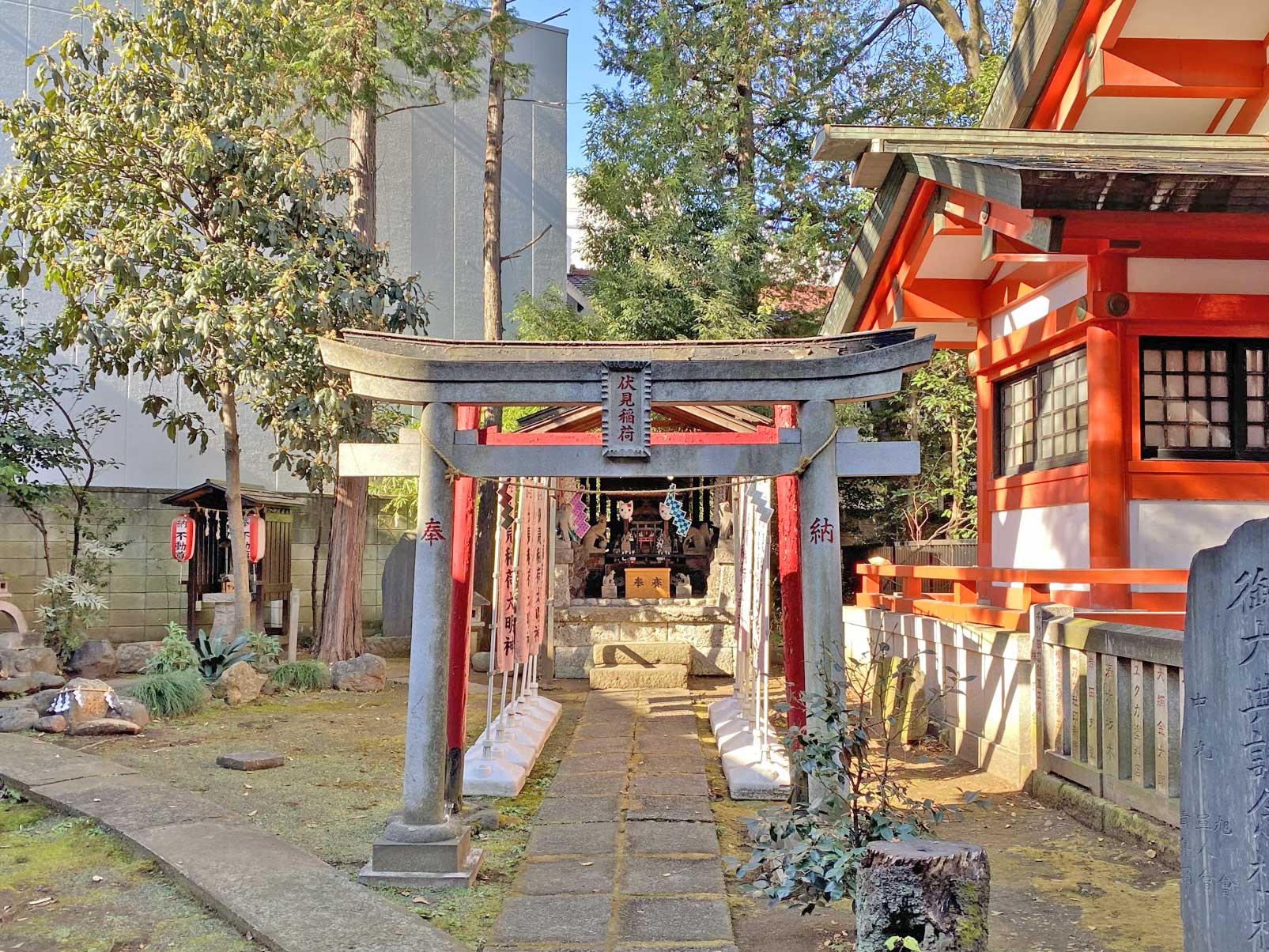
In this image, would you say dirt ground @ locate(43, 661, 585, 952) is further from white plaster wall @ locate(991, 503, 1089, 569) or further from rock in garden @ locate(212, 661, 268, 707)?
white plaster wall @ locate(991, 503, 1089, 569)

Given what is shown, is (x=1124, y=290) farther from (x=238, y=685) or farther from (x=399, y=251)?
(x=399, y=251)

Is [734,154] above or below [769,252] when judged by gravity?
above

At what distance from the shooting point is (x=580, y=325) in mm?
18172

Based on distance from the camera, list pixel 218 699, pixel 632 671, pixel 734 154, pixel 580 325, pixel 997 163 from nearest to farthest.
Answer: pixel 997 163 → pixel 218 699 → pixel 632 671 → pixel 580 325 → pixel 734 154

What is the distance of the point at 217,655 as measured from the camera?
12.4 meters

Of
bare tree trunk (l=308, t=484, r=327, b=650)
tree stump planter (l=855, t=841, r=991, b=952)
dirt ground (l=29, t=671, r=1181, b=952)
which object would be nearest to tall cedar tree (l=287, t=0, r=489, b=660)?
bare tree trunk (l=308, t=484, r=327, b=650)

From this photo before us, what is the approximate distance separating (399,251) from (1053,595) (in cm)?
1382

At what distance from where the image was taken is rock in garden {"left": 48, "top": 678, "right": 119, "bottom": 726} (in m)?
9.95

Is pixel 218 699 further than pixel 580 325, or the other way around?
pixel 580 325

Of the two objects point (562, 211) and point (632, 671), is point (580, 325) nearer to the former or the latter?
point (562, 211)

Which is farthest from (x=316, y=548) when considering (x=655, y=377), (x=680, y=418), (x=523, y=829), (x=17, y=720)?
(x=655, y=377)

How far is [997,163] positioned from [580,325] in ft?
37.8

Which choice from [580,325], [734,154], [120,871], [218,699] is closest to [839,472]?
[120,871]

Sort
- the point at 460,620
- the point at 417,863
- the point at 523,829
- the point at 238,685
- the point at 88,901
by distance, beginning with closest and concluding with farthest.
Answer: the point at 88,901 < the point at 417,863 < the point at 523,829 < the point at 460,620 < the point at 238,685
